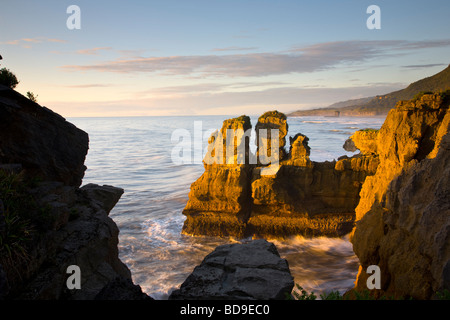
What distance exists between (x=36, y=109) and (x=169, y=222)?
65.9ft

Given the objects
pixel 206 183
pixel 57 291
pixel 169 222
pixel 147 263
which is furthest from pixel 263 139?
pixel 57 291

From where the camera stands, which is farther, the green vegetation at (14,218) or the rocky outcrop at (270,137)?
the rocky outcrop at (270,137)

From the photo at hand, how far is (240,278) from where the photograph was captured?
7.43m

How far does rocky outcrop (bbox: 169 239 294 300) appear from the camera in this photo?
696 centimetres

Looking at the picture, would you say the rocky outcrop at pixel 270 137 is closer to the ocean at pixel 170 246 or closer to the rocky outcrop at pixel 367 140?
the rocky outcrop at pixel 367 140

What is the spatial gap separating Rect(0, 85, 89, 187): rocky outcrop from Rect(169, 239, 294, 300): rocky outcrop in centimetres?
625

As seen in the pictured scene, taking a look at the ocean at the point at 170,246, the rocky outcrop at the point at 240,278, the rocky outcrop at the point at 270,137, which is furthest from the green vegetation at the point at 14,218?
the rocky outcrop at the point at 270,137

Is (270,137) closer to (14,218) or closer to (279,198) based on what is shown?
(279,198)

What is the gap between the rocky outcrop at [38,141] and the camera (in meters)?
9.66

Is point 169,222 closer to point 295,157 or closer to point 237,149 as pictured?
point 237,149

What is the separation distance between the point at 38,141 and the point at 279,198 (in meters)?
18.2

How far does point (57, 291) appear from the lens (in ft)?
24.8

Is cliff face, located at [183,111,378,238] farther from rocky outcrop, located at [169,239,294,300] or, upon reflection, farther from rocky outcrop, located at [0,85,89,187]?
rocky outcrop, located at [169,239,294,300]

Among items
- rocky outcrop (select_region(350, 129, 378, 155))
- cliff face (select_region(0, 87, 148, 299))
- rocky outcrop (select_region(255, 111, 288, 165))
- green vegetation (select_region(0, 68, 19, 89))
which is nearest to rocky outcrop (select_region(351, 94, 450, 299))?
cliff face (select_region(0, 87, 148, 299))
